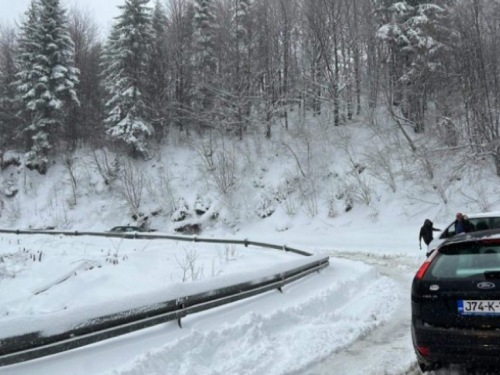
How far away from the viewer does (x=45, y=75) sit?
4134 cm

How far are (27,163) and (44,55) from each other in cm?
989

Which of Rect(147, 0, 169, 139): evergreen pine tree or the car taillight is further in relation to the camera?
Rect(147, 0, 169, 139): evergreen pine tree

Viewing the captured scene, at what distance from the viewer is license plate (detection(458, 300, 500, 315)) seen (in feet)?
14.6

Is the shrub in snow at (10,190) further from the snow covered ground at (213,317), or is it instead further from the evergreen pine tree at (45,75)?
the snow covered ground at (213,317)

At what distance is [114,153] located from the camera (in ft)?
141

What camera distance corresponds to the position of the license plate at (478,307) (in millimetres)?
4445

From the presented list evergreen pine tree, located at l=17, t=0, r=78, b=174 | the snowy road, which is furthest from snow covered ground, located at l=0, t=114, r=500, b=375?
evergreen pine tree, located at l=17, t=0, r=78, b=174

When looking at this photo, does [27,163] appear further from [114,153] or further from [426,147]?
[426,147]

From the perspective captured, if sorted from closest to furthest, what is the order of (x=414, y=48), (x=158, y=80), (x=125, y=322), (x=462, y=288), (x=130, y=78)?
(x=462, y=288)
(x=125, y=322)
(x=414, y=48)
(x=130, y=78)
(x=158, y=80)

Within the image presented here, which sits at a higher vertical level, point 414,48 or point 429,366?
point 414,48

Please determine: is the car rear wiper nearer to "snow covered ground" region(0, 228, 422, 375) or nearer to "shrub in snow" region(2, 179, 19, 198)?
"snow covered ground" region(0, 228, 422, 375)

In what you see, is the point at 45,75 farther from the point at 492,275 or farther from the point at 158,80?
the point at 492,275

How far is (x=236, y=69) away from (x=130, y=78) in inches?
389

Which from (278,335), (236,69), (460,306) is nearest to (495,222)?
(278,335)
